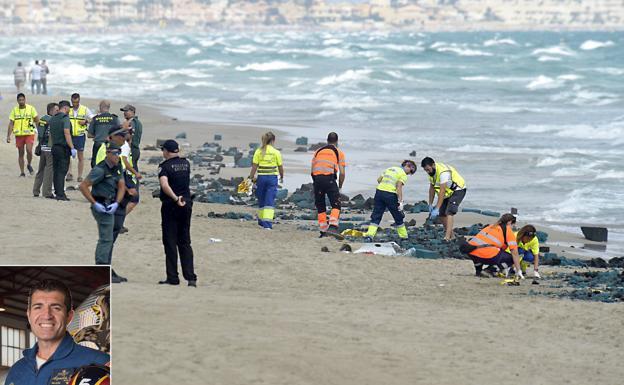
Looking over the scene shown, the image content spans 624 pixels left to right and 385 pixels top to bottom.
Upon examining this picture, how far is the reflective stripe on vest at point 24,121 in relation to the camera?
19422 mm

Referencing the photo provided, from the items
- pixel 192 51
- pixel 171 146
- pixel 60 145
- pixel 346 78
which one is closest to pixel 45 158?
pixel 60 145

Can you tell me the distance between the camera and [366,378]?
8930 mm

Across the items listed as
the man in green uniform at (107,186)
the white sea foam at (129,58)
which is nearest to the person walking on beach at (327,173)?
the man in green uniform at (107,186)

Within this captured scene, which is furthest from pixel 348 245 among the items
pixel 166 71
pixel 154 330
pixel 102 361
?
pixel 166 71

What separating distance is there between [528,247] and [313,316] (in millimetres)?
4105

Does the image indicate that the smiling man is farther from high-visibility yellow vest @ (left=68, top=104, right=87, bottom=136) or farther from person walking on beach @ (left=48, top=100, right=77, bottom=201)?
high-visibility yellow vest @ (left=68, top=104, right=87, bottom=136)

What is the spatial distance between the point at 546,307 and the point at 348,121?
95.2 feet

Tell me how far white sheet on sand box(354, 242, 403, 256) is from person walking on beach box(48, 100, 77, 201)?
13.5ft

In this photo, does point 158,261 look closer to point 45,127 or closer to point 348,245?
point 348,245

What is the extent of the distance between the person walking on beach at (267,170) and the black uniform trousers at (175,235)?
4046mm

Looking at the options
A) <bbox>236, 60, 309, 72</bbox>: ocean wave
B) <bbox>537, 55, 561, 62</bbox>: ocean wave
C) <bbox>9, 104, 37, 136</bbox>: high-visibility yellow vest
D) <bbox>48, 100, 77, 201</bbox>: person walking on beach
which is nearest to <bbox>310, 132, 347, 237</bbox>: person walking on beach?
<bbox>48, 100, 77, 201</bbox>: person walking on beach

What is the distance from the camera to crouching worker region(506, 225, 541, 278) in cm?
1398

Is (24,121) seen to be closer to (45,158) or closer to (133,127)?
(45,158)

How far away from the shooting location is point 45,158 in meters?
17.4
